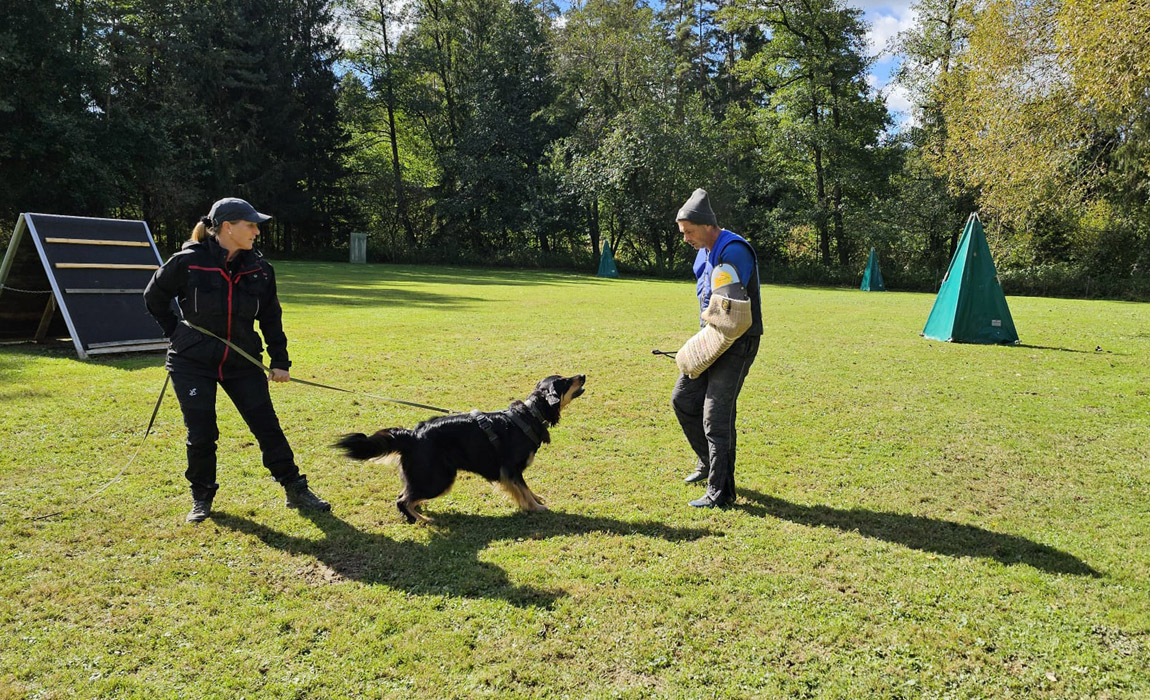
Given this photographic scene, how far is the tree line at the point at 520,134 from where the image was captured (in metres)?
30.3

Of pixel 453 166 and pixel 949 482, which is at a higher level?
pixel 453 166

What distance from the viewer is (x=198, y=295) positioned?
442 centimetres

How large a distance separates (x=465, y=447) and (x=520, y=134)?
41110 mm

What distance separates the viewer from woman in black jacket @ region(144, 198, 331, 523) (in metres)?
4.42

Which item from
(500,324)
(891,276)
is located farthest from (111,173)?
(891,276)

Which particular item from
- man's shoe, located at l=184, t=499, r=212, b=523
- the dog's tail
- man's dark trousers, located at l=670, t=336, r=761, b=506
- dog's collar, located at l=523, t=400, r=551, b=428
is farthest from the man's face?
man's shoe, located at l=184, t=499, r=212, b=523

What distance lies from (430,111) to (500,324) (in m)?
34.1

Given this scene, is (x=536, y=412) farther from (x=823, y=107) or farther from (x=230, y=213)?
(x=823, y=107)


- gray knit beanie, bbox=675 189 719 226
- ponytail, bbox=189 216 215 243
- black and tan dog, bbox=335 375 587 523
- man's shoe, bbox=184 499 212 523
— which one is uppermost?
gray knit beanie, bbox=675 189 719 226

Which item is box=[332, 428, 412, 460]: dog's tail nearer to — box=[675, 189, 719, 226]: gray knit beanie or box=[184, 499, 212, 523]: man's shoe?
box=[184, 499, 212, 523]: man's shoe

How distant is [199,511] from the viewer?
4.62 meters

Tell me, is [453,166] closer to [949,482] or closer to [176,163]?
[176,163]

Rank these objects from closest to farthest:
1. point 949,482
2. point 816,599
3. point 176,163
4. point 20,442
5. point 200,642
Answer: point 200,642, point 816,599, point 949,482, point 20,442, point 176,163

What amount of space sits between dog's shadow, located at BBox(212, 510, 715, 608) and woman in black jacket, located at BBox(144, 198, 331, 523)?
48 cm
